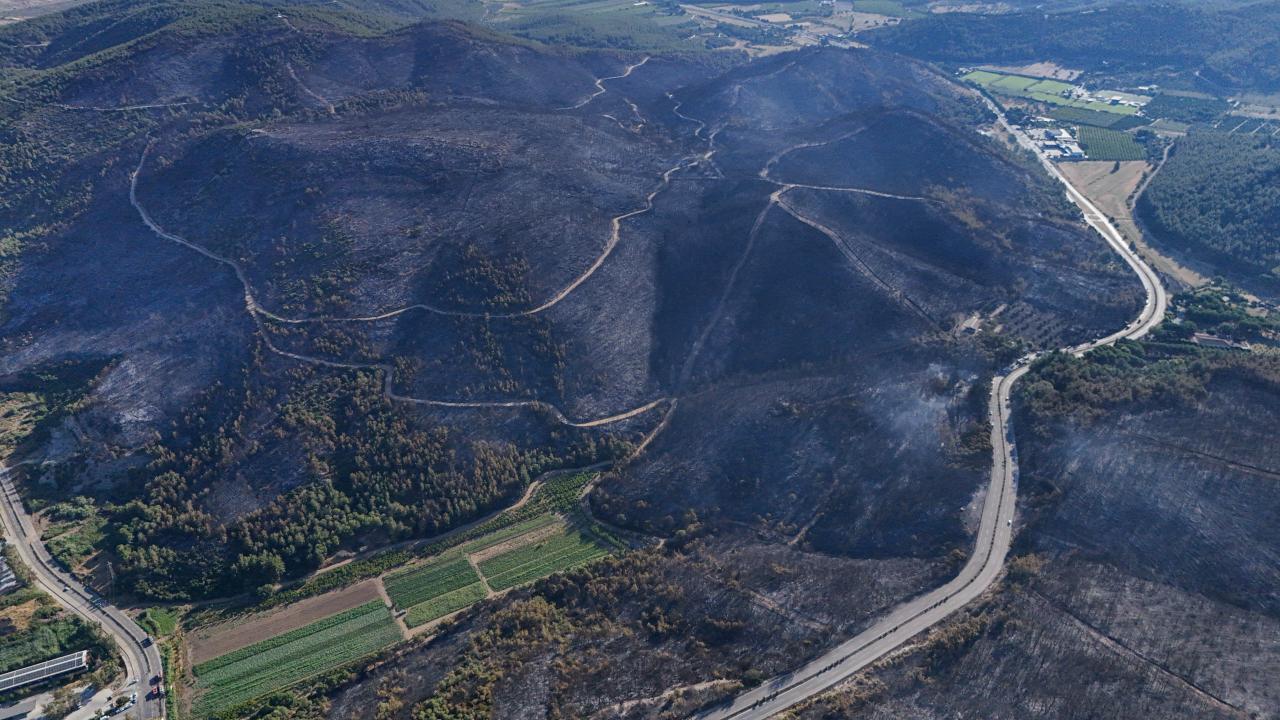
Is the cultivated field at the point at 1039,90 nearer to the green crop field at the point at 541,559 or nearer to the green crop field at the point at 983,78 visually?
the green crop field at the point at 983,78

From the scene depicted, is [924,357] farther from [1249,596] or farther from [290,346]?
[290,346]

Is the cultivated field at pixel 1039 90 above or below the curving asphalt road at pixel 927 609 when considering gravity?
above

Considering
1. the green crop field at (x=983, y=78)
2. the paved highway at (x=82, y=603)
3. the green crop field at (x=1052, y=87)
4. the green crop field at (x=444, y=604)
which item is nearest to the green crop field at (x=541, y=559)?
the green crop field at (x=444, y=604)

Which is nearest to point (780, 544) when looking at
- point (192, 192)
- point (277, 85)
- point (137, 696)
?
point (137, 696)

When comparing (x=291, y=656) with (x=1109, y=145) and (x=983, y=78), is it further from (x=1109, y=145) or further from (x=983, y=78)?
(x=983, y=78)

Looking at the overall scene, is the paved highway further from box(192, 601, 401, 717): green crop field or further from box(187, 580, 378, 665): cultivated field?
box(192, 601, 401, 717): green crop field
